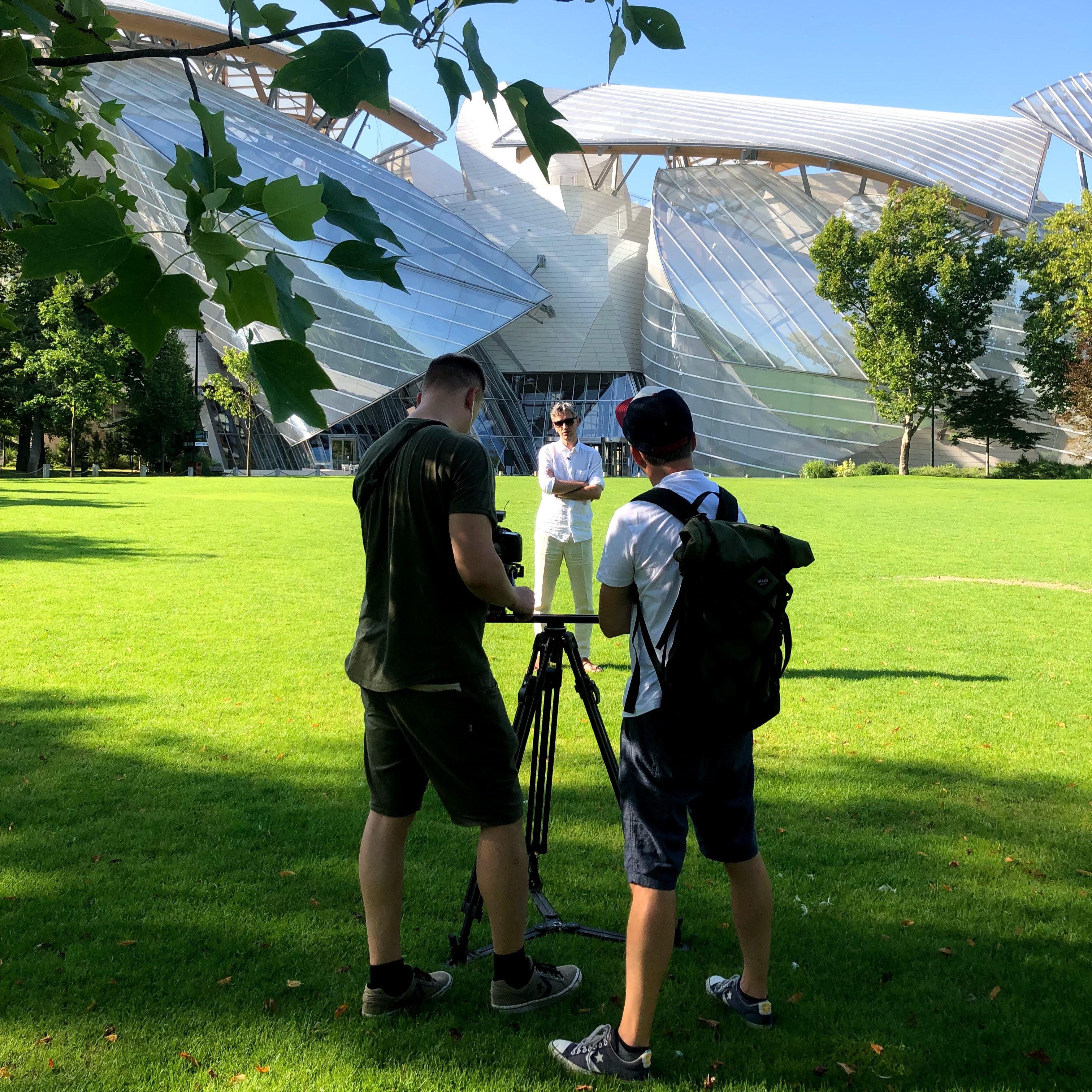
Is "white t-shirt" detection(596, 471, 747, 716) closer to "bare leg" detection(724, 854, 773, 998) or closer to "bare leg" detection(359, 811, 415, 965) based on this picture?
"bare leg" detection(724, 854, 773, 998)

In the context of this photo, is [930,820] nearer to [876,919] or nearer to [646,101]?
[876,919]

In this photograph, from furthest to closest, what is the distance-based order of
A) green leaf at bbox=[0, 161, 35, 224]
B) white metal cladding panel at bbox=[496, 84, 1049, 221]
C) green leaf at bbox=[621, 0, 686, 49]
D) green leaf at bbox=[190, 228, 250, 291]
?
white metal cladding panel at bbox=[496, 84, 1049, 221], green leaf at bbox=[621, 0, 686, 49], green leaf at bbox=[0, 161, 35, 224], green leaf at bbox=[190, 228, 250, 291]

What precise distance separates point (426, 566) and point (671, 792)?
985mm

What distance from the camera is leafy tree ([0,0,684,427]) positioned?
114cm

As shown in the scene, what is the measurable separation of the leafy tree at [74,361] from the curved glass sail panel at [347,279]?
706 cm

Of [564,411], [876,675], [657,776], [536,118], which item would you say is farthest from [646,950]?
[876,675]

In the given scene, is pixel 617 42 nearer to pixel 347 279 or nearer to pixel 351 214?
pixel 351 214

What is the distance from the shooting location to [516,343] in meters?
63.6

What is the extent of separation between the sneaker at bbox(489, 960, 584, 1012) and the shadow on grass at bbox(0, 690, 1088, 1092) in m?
0.05

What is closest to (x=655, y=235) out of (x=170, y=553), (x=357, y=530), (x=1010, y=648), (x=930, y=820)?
(x=357, y=530)

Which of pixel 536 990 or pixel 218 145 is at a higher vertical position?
pixel 218 145

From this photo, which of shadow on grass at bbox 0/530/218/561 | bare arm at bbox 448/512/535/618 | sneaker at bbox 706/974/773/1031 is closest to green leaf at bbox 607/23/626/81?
bare arm at bbox 448/512/535/618

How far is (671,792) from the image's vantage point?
2646 millimetres

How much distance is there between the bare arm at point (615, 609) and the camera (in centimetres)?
275
